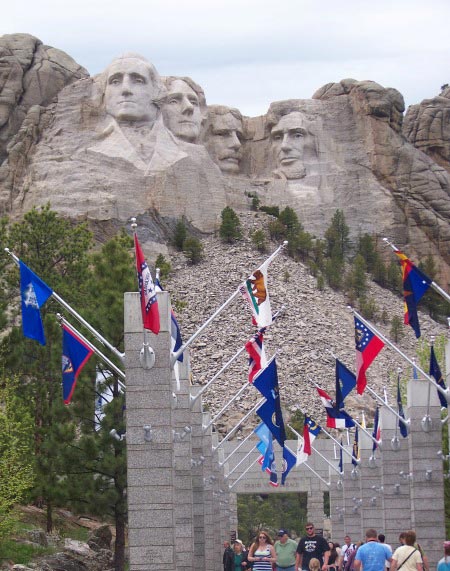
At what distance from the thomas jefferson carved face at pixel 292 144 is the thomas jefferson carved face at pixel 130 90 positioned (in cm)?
967

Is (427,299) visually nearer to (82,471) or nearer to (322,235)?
(322,235)

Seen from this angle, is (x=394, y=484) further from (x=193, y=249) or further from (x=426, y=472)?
(x=193, y=249)

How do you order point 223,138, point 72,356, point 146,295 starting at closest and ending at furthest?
point 146,295 < point 72,356 < point 223,138

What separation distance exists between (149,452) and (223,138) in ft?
218

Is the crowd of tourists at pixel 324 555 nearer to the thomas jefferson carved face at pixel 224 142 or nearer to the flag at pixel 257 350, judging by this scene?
the flag at pixel 257 350

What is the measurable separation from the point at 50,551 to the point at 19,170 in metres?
48.7

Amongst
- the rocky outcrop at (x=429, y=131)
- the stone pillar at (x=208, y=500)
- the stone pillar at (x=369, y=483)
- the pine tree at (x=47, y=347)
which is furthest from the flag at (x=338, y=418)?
the rocky outcrop at (x=429, y=131)

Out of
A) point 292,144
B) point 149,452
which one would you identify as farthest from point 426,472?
point 292,144

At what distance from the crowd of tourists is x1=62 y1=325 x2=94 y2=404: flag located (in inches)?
154

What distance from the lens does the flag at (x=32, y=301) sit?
24.9 m

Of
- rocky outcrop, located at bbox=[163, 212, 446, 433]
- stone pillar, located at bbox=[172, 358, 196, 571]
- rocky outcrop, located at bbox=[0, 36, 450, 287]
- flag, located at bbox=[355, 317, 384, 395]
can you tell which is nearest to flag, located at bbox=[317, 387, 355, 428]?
stone pillar, located at bbox=[172, 358, 196, 571]

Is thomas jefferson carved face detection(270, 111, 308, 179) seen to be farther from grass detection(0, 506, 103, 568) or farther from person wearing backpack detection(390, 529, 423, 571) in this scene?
person wearing backpack detection(390, 529, 423, 571)

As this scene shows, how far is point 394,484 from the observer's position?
36.2m

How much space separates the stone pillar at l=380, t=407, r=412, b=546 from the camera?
36250 mm
